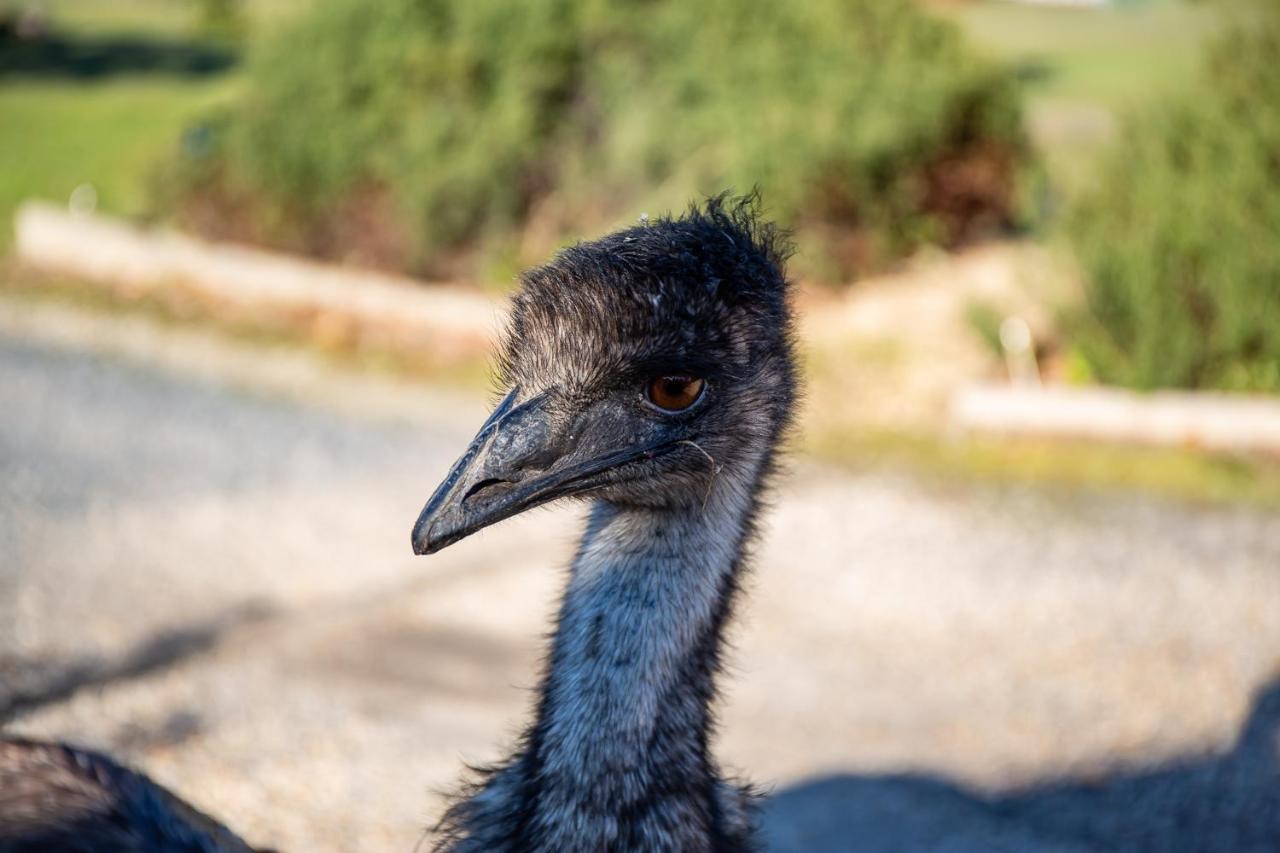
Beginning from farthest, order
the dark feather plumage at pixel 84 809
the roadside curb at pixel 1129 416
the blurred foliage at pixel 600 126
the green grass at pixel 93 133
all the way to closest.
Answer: the green grass at pixel 93 133, the blurred foliage at pixel 600 126, the roadside curb at pixel 1129 416, the dark feather plumage at pixel 84 809

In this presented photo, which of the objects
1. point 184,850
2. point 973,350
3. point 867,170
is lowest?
point 184,850

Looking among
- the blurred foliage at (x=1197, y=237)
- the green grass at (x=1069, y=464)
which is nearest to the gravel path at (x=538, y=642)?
the green grass at (x=1069, y=464)

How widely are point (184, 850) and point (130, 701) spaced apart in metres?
2.59

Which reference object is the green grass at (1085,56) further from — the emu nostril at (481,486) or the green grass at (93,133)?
the emu nostril at (481,486)

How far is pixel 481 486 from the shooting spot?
229 cm

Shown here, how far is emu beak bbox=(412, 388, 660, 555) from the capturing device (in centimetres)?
226

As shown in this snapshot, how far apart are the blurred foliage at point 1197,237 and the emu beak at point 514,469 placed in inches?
250

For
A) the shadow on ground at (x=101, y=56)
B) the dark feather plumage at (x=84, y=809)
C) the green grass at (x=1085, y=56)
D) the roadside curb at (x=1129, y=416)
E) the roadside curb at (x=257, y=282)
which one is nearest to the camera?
the dark feather plumage at (x=84, y=809)

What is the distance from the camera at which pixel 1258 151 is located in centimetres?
838

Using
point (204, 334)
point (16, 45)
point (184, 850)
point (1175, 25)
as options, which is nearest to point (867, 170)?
point (204, 334)

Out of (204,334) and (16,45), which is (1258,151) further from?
(16,45)

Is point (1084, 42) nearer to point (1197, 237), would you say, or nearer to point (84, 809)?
point (1197, 237)

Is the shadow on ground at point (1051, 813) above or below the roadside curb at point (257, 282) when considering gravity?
below

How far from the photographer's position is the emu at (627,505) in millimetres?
2336
